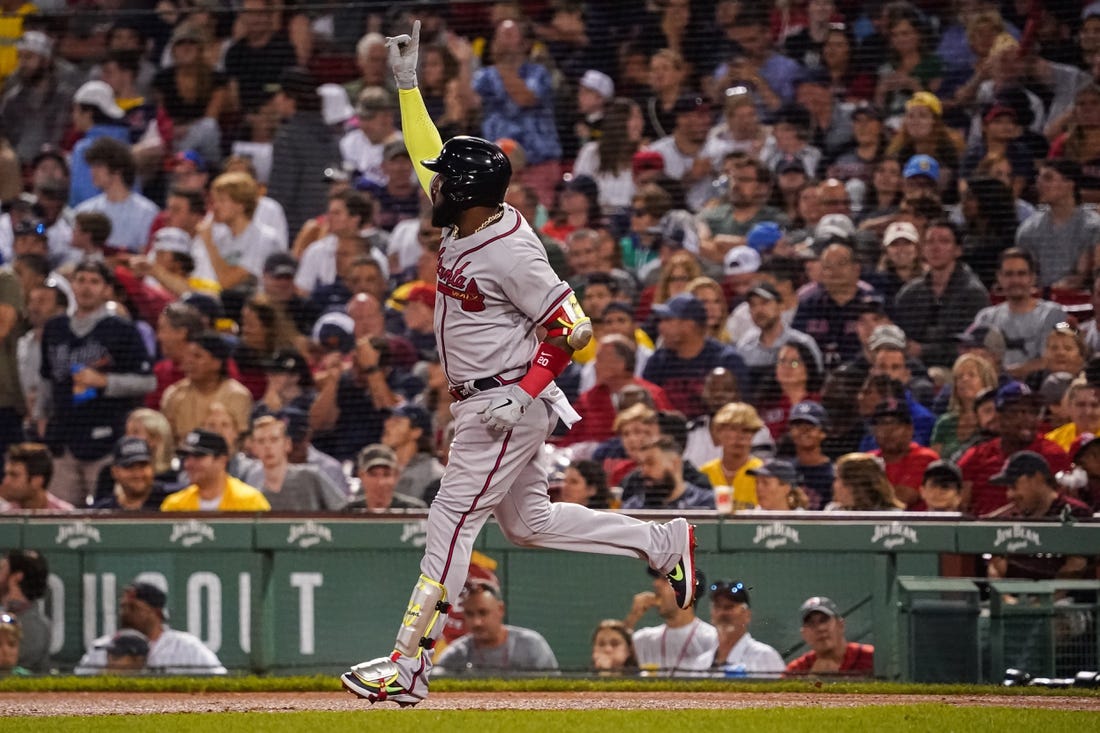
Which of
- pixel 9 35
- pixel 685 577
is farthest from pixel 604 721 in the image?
pixel 9 35

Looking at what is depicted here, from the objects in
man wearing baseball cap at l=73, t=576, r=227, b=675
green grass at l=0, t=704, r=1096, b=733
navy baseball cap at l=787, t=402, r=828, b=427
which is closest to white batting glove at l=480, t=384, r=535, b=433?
green grass at l=0, t=704, r=1096, b=733

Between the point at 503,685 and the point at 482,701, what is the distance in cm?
71

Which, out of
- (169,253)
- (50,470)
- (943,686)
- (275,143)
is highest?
(275,143)

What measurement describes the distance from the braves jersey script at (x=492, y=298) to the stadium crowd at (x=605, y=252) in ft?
7.87

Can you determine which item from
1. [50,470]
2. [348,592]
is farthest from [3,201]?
[348,592]

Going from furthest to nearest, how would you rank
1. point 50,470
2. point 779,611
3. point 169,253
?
1. point 169,253
2. point 50,470
3. point 779,611

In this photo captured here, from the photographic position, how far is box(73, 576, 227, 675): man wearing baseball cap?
7906 millimetres

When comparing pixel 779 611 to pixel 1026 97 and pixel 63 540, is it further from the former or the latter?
pixel 1026 97

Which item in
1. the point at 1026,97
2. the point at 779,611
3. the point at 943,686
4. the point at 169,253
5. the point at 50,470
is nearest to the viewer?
the point at 943,686

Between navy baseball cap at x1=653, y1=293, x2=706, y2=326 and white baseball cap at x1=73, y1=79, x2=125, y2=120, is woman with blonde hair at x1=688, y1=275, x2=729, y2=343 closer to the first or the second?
navy baseball cap at x1=653, y1=293, x2=706, y2=326

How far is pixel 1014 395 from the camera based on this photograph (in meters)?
8.42

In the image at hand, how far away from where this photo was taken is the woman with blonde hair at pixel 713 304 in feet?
32.9

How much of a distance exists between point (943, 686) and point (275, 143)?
23.2 ft

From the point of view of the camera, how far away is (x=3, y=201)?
1238 centimetres
